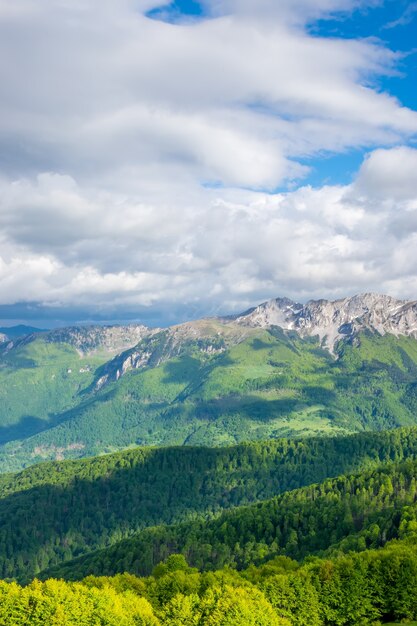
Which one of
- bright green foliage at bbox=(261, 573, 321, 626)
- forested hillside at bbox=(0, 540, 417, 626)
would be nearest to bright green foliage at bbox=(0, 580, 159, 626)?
forested hillside at bbox=(0, 540, 417, 626)

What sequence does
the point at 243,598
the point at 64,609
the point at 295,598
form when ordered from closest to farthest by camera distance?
1. the point at 64,609
2. the point at 243,598
3. the point at 295,598

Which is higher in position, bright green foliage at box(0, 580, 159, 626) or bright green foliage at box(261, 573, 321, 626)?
bright green foliage at box(0, 580, 159, 626)

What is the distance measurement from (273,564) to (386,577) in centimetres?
4084

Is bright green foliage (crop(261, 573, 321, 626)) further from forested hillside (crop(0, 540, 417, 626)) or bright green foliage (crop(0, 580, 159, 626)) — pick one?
bright green foliage (crop(0, 580, 159, 626))

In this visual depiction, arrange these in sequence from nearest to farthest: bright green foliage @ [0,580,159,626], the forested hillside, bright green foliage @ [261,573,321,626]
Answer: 1. bright green foliage @ [0,580,159,626]
2. the forested hillside
3. bright green foliage @ [261,573,321,626]


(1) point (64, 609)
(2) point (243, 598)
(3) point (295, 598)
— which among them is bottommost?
(3) point (295, 598)

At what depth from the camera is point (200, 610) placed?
11506cm

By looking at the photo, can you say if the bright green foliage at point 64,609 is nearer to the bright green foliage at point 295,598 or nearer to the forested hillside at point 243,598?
the forested hillside at point 243,598

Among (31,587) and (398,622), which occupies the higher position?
(31,587)

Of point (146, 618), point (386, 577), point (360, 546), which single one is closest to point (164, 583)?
point (146, 618)

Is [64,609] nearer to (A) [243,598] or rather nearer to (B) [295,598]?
(A) [243,598]

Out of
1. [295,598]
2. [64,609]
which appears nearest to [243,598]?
[295,598]

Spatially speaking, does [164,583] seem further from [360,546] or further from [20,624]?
[360,546]

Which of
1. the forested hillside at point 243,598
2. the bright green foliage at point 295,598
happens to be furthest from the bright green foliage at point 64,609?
the bright green foliage at point 295,598
